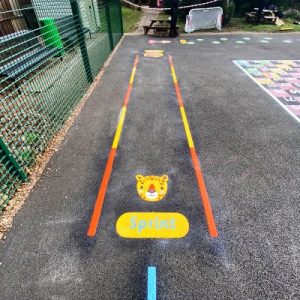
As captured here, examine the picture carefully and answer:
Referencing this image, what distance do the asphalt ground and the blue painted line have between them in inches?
2.3

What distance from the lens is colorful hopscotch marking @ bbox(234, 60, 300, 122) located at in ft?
21.9

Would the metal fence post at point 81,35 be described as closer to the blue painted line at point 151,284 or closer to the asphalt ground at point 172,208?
the asphalt ground at point 172,208

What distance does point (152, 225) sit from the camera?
3404 mm

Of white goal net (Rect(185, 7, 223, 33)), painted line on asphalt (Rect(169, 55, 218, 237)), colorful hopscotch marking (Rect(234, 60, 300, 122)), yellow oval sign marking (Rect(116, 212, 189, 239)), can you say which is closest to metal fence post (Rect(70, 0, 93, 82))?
painted line on asphalt (Rect(169, 55, 218, 237))

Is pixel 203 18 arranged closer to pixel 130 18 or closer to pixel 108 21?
pixel 108 21

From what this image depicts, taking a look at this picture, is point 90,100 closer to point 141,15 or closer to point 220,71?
point 220,71

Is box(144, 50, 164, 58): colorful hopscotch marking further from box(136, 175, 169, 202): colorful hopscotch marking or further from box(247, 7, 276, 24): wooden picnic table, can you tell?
box(247, 7, 276, 24): wooden picnic table

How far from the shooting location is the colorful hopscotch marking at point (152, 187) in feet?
12.7

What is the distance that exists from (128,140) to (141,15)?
850 inches

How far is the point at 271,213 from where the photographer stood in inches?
140

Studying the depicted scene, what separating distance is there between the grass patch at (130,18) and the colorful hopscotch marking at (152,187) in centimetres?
1570

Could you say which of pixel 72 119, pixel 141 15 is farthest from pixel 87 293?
pixel 141 15

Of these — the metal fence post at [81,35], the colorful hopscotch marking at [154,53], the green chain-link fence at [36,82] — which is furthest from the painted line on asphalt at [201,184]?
the colorful hopscotch marking at [154,53]

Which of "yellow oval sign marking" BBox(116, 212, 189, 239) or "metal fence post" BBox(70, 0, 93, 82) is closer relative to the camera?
"yellow oval sign marking" BBox(116, 212, 189, 239)
